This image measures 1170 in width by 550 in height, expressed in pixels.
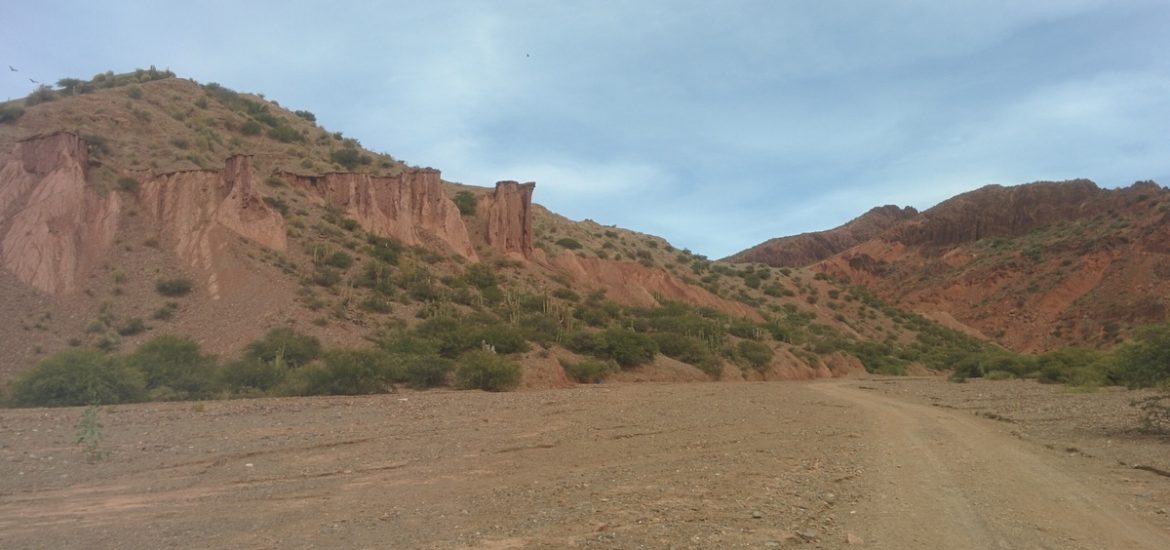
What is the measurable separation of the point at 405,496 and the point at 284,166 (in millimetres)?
40389

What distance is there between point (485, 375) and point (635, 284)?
30.2 meters

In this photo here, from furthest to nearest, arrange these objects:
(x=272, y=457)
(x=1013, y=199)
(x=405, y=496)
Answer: (x=1013, y=199), (x=272, y=457), (x=405, y=496)

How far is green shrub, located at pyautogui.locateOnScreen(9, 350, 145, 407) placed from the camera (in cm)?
2072

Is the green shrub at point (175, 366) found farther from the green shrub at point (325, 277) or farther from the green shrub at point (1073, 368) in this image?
the green shrub at point (1073, 368)

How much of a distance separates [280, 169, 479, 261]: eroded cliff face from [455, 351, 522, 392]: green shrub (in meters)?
18.9

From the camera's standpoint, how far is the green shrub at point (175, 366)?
75.4ft

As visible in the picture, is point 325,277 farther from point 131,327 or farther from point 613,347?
point 613,347

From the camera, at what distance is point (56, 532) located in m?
7.62

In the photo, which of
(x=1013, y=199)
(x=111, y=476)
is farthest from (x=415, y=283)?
(x=1013, y=199)

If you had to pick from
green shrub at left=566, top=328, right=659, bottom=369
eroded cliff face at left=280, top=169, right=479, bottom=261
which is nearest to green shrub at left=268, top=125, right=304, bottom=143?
eroded cliff face at left=280, top=169, right=479, bottom=261

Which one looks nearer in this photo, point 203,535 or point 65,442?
point 203,535

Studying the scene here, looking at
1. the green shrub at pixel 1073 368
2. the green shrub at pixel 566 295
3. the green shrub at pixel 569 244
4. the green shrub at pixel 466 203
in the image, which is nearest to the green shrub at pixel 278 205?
the green shrub at pixel 466 203

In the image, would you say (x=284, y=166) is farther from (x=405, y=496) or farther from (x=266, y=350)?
(x=405, y=496)

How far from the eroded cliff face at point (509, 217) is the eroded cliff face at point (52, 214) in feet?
74.4
